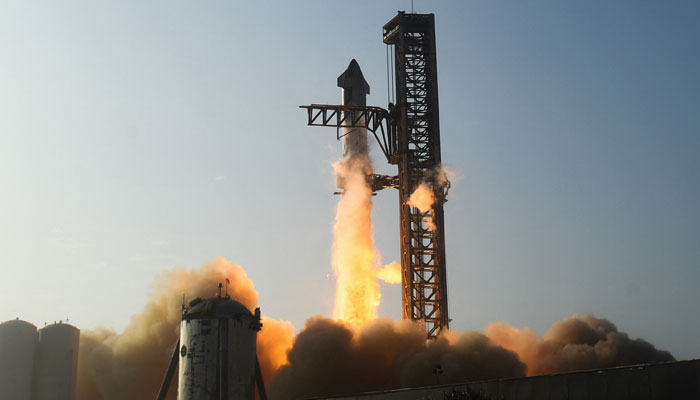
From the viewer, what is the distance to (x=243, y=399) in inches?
1820

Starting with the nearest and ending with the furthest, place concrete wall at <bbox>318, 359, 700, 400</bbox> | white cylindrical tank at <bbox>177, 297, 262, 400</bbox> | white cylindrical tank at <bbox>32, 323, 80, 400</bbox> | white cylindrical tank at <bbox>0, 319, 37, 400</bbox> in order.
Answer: concrete wall at <bbox>318, 359, 700, 400</bbox> → white cylindrical tank at <bbox>177, 297, 262, 400</bbox> → white cylindrical tank at <bbox>0, 319, 37, 400</bbox> → white cylindrical tank at <bbox>32, 323, 80, 400</bbox>

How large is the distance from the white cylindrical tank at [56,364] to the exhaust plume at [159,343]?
213 centimetres

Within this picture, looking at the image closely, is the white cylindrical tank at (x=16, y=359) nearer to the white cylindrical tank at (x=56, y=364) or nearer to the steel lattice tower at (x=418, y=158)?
the white cylindrical tank at (x=56, y=364)

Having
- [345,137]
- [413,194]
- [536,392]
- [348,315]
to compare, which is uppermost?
[345,137]

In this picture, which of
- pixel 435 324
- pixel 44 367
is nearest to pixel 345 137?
pixel 435 324

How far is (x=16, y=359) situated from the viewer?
2442 inches

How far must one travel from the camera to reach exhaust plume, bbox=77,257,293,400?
62.3 m

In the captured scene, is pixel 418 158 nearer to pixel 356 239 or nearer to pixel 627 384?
pixel 356 239

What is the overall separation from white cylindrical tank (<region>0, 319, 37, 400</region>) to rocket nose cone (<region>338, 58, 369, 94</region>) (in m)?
32.2

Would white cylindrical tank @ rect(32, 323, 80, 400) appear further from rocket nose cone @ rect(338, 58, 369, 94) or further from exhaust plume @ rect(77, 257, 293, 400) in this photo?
rocket nose cone @ rect(338, 58, 369, 94)

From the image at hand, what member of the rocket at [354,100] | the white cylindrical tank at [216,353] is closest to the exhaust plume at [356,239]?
the rocket at [354,100]

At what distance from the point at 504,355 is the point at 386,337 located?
8.56 meters

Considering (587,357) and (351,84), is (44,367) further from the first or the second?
(587,357)

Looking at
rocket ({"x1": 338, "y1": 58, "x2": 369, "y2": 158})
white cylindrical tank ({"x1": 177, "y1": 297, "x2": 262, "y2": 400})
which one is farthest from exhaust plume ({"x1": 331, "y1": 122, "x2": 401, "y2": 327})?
white cylindrical tank ({"x1": 177, "y1": 297, "x2": 262, "y2": 400})
